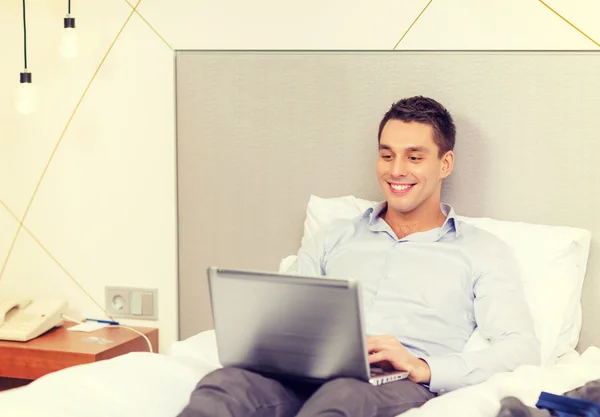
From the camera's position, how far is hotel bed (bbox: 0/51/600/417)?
2.06m

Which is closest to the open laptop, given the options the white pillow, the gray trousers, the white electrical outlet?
the gray trousers

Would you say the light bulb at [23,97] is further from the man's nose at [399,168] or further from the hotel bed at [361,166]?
the man's nose at [399,168]

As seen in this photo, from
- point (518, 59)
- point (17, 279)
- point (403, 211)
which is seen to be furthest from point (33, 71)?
point (518, 59)

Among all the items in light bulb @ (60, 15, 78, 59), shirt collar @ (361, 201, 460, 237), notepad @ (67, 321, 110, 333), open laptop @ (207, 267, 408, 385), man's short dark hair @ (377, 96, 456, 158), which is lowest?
notepad @ (67, 321, 110, 333)

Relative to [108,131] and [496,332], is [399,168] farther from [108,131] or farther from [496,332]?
[108,131]

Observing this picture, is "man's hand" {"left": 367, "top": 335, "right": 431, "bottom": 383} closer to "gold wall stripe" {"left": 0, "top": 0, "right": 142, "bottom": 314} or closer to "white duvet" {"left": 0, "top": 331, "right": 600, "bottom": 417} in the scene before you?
"white duvet" {"left": 0, "top": 331, "right": 600, "bottom": 417}

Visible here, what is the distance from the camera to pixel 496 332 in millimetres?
1869

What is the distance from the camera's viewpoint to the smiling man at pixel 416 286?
163cm

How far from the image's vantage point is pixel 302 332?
157 cm

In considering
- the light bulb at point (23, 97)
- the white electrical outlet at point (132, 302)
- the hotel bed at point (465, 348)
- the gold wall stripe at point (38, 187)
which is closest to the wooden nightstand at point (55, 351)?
the white electrical outlet at point (132, 302)

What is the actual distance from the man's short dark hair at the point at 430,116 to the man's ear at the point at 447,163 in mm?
13

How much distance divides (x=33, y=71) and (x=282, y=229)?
0.99 metres

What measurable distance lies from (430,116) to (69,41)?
1.14 meters

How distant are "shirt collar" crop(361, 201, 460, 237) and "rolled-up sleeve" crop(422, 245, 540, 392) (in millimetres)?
122
